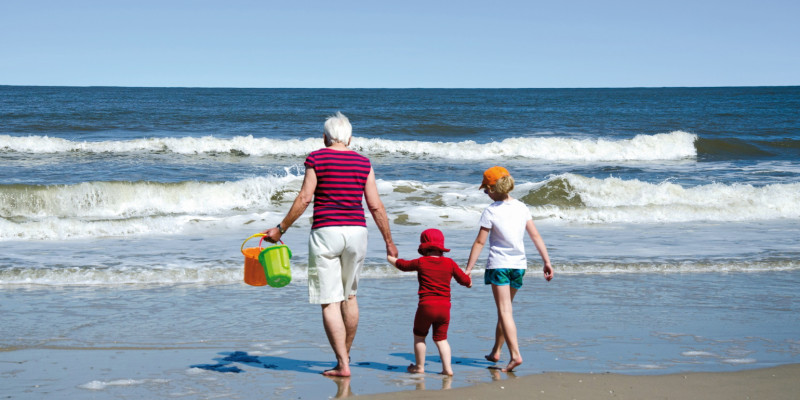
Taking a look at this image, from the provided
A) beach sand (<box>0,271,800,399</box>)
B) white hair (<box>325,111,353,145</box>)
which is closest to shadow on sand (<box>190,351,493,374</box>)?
beach sand (<box>0,271,800,399</box>)

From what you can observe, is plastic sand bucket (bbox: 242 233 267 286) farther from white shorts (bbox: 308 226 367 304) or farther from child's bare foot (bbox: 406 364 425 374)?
child's bare foot (bbox: 406 364 425 374)

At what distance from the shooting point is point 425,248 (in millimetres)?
4562

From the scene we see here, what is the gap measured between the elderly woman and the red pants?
0.39 m

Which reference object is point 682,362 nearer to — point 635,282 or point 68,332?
point 635,282

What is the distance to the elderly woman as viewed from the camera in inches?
171

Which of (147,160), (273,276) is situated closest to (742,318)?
(273,276)

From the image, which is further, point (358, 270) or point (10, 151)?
point (10, 151)

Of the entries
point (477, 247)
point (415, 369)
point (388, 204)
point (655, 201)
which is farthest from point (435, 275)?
point (655, 201)

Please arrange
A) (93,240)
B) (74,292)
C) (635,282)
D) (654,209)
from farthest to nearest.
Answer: (654,209)
(93,240)
(635,282)
(74,292)

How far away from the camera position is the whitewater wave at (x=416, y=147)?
81.8 ft

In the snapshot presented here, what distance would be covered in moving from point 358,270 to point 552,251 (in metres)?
5.56

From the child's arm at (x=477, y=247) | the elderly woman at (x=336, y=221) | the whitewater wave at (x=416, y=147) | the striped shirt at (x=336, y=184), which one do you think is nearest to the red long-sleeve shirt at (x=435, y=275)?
the child's arm at (x=477, y=247)

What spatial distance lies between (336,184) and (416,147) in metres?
22.7

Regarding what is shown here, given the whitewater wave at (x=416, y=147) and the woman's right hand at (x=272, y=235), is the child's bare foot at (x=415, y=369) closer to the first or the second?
the woman's right hand at (x=272, y=235)
